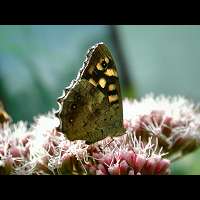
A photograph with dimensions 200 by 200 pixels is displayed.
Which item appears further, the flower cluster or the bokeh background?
the bokeh background

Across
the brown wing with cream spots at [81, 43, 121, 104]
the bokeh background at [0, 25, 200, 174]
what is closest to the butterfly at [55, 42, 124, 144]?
the brown wing with cream spots at [81, 43, 121, 104]

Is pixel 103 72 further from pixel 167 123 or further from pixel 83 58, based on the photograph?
pixel 83 58

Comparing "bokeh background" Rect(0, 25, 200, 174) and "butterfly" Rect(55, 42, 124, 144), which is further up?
"bokeh background" Rect(0, 25, 200, 174)

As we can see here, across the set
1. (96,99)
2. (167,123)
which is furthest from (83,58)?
(96,99)

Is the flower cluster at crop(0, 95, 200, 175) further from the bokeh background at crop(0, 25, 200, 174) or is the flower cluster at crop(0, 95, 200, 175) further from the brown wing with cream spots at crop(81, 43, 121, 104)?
the bokeh background at crop(0, 25, 200, 174)
